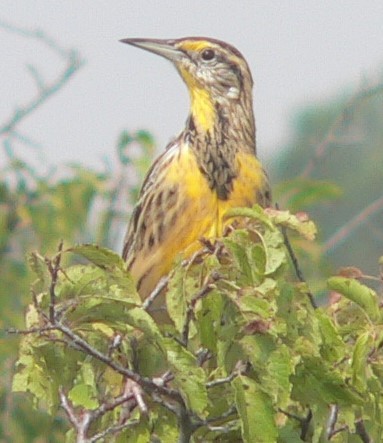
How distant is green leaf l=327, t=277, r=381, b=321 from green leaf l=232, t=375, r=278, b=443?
269 mm

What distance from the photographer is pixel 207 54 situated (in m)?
4.43

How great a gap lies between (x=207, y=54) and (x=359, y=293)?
1948mm

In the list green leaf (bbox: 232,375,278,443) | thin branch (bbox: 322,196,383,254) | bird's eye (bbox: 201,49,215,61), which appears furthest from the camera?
thin branch (bbox: 322,196,383,254)

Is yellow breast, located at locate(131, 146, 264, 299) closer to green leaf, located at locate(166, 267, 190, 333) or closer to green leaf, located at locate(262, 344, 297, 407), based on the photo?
green leaf, located at locate(166, 267, 190, 333)

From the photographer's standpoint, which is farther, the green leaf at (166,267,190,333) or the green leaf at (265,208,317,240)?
the green leaf at (265,208,317,240)

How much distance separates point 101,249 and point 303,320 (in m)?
0.33

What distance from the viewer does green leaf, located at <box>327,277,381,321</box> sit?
8.47 ft

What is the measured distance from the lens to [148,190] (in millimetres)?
4098

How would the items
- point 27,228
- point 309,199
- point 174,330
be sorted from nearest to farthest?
point 174,330, point 309,199, point 27,228

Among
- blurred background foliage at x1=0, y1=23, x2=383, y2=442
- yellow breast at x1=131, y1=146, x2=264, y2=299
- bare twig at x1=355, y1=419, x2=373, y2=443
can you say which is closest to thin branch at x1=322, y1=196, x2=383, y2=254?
blurred background foliage at x1=0, y1=23, x2=383, y2=442

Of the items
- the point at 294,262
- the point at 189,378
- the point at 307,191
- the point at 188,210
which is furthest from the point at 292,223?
the point at 307,191

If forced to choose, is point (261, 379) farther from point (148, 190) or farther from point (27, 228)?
point (27, 228)

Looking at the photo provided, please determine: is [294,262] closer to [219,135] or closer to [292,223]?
[292,223]

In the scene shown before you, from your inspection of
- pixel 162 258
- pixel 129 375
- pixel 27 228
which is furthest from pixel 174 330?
pixel 27 228
